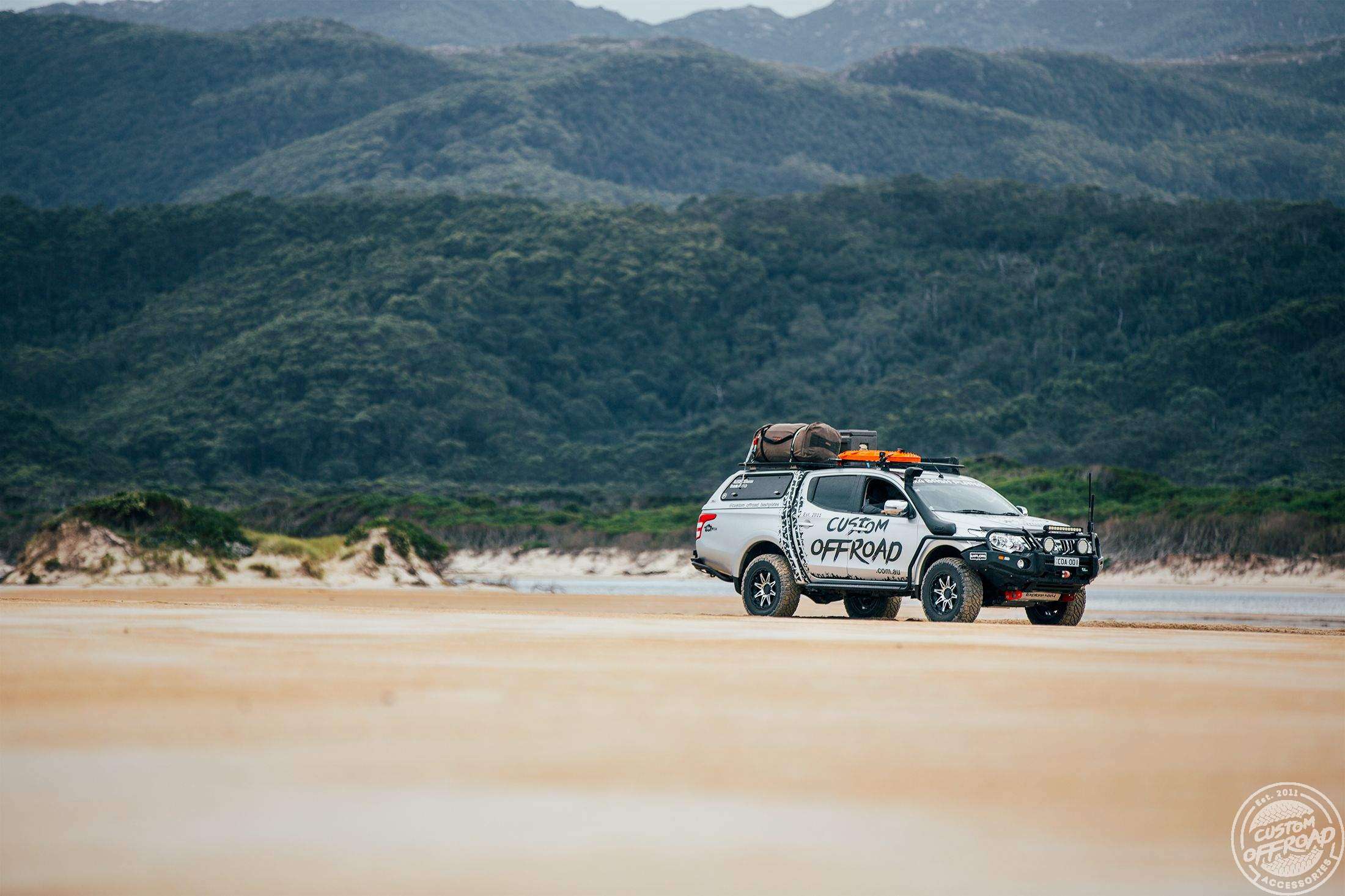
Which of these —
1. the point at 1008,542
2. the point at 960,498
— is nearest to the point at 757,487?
the point at 960,498

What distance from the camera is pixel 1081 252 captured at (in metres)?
130

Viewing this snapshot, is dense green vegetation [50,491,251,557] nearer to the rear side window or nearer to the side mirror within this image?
the rear side window

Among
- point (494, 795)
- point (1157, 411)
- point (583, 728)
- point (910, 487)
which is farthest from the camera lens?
point (1157, 411)

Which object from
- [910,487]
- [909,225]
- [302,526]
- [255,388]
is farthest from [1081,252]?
[910,487]

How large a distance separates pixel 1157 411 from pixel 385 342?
50788 millimetres

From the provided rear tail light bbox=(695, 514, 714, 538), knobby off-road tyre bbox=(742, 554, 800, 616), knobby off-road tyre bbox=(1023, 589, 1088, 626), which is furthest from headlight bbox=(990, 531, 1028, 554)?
rear tail light bbox=(695, 514, 714, 538)

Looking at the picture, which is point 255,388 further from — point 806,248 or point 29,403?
point 806,248

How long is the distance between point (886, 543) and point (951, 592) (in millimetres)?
997

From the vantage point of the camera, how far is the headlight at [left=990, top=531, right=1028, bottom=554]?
1742 centimetres

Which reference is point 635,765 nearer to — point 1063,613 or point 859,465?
point 1063,613

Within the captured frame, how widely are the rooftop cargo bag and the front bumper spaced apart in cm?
260

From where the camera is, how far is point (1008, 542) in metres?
17.5

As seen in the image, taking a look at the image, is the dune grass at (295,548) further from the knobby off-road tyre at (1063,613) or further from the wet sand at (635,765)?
the wet sand at (635,765)

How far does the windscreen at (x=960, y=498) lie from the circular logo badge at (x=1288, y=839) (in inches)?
452
